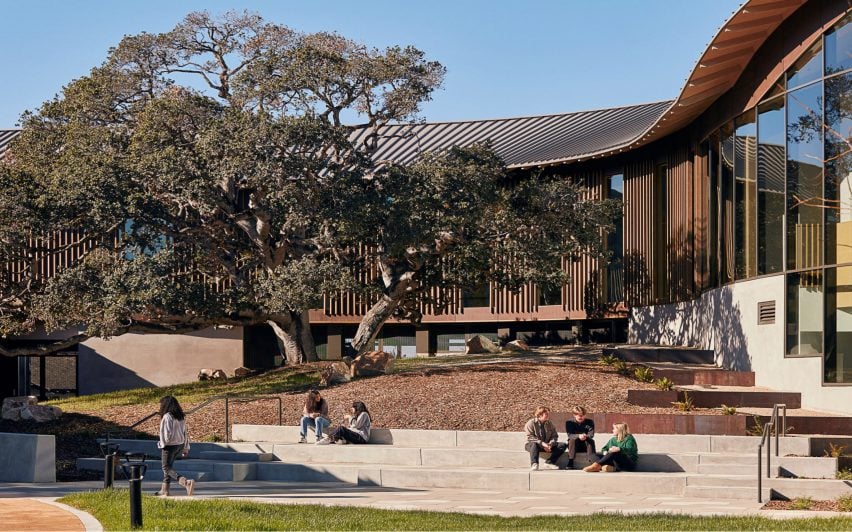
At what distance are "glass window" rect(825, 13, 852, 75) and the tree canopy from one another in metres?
7.60

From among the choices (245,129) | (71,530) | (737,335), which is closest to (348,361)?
(245,129)

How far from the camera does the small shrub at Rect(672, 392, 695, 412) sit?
19969 millimetres

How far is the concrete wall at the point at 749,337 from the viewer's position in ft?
66.1

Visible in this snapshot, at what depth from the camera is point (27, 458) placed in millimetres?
18766

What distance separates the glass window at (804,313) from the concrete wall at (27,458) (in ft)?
42.0

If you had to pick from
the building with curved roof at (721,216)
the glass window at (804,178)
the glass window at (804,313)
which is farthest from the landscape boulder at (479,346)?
the glass window at (804,178)

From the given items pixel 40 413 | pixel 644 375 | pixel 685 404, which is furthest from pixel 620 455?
pixel 40 413

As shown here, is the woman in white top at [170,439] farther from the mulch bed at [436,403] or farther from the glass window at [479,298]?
the glass window at [479,298]

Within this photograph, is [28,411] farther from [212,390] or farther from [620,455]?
[620,455]

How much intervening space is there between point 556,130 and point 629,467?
20365mm

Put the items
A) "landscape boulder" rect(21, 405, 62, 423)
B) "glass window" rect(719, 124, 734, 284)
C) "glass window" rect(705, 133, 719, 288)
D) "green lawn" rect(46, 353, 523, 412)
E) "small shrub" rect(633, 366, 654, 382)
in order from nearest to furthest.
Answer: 1. "small shrub" rect(633, 366, 654, 382)
2. "glass window" rect(719, 124, 734, 284)
3. "glass window" rect(705, 133, 719, 288)
4. "landscape boulder" rect(21, 405, 62, 423)
5. "green lawn" rect(46, 353, 523, 412)

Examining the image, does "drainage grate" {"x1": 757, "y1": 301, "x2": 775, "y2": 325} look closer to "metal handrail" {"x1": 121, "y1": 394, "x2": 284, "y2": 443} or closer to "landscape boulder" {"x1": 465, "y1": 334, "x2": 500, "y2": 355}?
"metal handrail" {"x1": 121, "y1": 394, "x2": 284, "y2": 443}

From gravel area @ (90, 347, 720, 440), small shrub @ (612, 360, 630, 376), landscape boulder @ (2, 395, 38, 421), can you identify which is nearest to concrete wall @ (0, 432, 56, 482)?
gravel area @ (90, 347, 720, 440)

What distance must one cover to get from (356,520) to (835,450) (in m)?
8.02
